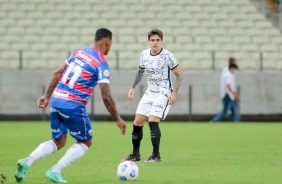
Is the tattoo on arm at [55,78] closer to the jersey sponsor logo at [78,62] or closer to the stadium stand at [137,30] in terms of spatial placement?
the jersey sponsor logo at [78,62]

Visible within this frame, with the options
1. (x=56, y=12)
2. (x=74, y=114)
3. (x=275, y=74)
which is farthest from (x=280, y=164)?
(x=56, y=12)

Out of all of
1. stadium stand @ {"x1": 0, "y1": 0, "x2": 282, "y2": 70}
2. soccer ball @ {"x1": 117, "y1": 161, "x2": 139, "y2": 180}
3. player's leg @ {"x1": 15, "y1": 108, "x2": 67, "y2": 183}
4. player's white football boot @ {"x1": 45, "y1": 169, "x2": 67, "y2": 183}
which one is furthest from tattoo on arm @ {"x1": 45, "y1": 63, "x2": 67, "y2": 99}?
stadium stand @ {"x1": 0, "y1": 0, "x2": 282, "y2": 70}

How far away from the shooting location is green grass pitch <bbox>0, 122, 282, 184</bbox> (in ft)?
38.8

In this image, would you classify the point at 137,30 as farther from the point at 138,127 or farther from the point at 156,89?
the point at 138,127

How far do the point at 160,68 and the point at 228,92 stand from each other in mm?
14439

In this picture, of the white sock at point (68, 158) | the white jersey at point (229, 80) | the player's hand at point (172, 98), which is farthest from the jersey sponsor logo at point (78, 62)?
the white jersey at point (229, 80)

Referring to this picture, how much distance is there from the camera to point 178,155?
51.9 feet

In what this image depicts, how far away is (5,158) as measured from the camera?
49.3 feet

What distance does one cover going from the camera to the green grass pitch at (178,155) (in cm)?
1182

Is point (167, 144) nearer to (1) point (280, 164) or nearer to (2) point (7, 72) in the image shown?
(1) point (280, 164)

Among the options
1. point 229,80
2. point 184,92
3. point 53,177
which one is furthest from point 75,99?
point 184,92

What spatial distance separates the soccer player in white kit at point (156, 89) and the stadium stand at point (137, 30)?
49.8 ft

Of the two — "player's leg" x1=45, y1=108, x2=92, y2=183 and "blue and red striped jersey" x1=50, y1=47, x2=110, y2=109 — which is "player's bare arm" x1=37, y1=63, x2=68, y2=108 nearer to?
"blue and red striped jersey" x1=50, y1=47, x2=110, y2=109

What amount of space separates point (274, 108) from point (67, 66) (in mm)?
20344
